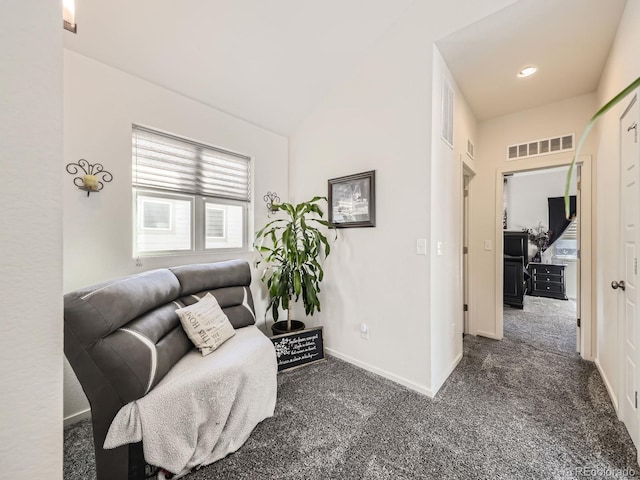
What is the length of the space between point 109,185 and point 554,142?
422 centimetres

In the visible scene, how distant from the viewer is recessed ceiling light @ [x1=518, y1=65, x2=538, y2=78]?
2393 mm

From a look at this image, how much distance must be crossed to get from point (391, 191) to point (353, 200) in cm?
40

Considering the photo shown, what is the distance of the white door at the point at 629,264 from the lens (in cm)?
155

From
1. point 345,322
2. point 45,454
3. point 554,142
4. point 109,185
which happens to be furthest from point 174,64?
point 554,142

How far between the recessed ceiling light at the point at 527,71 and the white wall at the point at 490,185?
73 cm

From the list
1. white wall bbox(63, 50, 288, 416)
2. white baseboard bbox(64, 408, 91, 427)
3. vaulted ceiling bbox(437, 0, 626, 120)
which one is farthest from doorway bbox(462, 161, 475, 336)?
white baseboard bbox(64, 408, 91, 427)

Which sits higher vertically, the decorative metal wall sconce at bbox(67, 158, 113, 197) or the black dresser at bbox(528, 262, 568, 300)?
the decorative metal wall sconce at bbox(67, 158, 113, 197)

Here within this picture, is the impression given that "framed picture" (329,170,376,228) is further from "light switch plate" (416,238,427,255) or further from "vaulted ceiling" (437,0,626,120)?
"vaulted ceiling" (437,0,626,120)

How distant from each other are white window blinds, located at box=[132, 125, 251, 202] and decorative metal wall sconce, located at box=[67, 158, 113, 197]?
0.24 metres

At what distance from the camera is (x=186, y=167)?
2.49m

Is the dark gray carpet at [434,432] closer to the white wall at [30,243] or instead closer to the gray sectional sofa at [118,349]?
the gray sectional sofa at [118,349]

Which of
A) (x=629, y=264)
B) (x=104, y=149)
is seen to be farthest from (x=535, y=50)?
(x=104, y=149)

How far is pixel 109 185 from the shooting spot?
1980 mm

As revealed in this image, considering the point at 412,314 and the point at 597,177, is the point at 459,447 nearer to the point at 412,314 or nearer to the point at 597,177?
the point at 412,314
